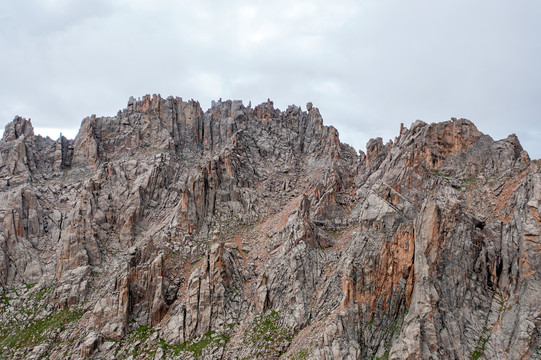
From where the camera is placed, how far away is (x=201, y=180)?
304ft

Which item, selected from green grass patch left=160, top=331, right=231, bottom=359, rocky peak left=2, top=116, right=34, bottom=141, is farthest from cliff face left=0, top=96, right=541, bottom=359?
rocky peak left=2, top=116, right=34, bottom=141

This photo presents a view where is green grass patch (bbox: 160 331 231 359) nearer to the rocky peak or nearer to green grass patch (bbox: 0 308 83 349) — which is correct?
green grass patch (bbox: 0 308 83 349)

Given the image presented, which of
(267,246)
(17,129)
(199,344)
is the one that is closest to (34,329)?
(199,344)

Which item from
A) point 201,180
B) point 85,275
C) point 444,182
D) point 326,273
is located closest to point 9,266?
point 85,275

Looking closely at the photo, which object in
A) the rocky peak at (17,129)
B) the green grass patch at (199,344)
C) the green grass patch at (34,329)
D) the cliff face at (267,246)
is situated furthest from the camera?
the rocky peak at (17,129)

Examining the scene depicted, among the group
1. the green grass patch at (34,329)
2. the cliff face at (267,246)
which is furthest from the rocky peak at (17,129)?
the green grass patch at (34,329)

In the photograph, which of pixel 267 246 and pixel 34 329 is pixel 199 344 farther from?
pixel 34 329

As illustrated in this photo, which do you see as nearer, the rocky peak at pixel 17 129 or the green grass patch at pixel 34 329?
the green grass patch at pixel 34 329

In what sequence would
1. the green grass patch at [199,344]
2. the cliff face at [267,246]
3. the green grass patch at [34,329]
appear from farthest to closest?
the green grass patch at [34,329] < the green grass patch at [199,344] < the cliff face at [267,246]

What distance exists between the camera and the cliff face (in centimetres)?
5503

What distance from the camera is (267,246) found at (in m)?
82.2

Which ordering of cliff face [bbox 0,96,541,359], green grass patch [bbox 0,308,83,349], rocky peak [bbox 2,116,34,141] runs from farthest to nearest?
rocky peak [bbox 2,116,34,141] < green grass patch [bbox 0,308,83,349] < cliff face [bbox 0,96,541,359]

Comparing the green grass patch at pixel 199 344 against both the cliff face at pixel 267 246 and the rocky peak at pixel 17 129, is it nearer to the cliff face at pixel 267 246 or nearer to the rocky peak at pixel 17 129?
the cliff face at pixel 267 246

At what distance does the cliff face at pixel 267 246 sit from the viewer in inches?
2167
